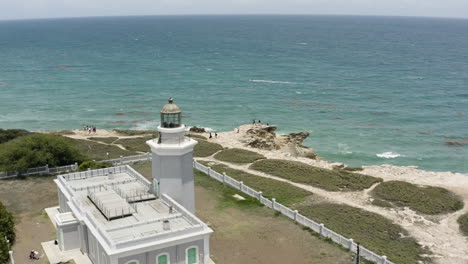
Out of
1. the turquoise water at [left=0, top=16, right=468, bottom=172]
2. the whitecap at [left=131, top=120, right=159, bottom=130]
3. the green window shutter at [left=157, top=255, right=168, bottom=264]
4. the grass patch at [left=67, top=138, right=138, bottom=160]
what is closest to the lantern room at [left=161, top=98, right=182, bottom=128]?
the green window shutter at [left=157, top=255, right=168, bottom=264]

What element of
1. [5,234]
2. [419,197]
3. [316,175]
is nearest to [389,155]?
[316,175]

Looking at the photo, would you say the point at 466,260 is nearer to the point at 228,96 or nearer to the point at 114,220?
the point at 114,220

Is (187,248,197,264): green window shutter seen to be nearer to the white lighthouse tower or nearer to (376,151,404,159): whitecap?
the white lighthouse tower

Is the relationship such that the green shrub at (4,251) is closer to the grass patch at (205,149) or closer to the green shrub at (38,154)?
the green shrub at (38,154)

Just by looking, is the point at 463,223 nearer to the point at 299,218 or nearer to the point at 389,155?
the point at 299,218

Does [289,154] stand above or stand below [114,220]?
below

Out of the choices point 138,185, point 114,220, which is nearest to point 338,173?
point 138,185

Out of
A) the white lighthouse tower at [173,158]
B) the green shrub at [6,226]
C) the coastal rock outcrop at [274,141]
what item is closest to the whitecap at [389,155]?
the coastal rock outcrop at [274,141]
